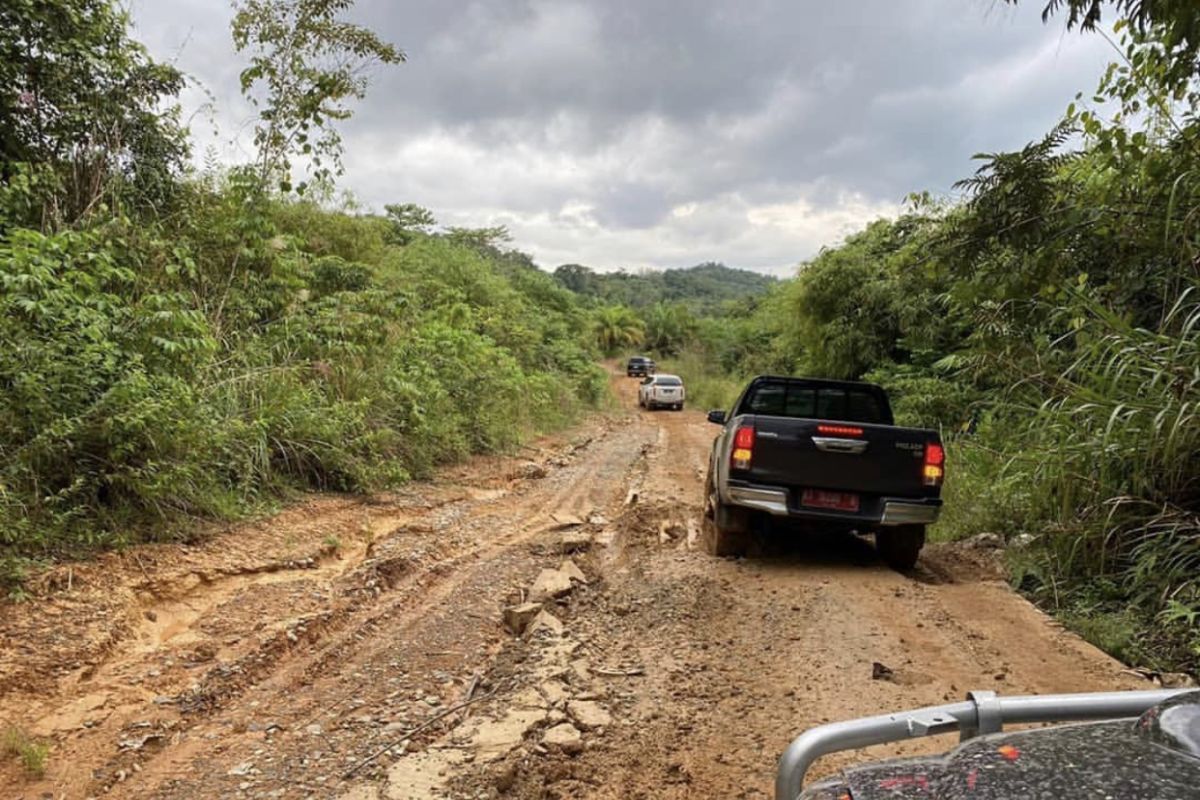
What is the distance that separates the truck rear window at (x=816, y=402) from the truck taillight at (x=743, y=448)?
1.26 meters

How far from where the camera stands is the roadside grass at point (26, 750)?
311 cm

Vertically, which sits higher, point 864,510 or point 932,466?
point 932,466

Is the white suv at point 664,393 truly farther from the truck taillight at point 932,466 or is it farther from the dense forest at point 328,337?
the truck taillight at point 932,466

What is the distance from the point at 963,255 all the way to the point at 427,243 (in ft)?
62.1

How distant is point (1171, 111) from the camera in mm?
5527

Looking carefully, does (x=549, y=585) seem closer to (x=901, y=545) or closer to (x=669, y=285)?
(x=901, y=545)

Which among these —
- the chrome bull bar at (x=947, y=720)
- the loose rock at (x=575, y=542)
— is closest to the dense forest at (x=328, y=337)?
the loose rock at (x=575, y=542)

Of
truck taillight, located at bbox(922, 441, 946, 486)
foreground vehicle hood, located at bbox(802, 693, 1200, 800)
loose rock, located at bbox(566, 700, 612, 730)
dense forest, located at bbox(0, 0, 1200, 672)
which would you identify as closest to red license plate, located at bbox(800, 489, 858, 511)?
truck taillight, located at bbox(922, 441, 946, 486)

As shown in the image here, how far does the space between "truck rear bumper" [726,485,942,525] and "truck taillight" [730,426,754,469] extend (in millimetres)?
206

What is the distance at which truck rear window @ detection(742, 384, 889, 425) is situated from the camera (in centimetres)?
731

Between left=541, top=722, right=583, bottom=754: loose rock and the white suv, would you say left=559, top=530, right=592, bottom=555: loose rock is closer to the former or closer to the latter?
left=541, top=722, right=583, bottom=754: loose rock

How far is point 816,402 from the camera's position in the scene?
24.3 feet

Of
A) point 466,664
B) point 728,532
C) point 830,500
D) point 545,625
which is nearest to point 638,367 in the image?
point 728,532

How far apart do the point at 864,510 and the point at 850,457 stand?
0.48 metres
